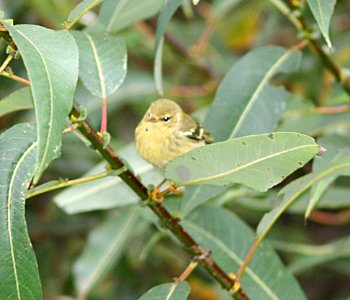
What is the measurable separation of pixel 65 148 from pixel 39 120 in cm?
295

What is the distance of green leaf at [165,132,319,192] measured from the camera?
6.27ft

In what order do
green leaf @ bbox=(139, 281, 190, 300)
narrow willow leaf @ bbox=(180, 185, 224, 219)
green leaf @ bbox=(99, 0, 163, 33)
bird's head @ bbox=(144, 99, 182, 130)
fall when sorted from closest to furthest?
green leaf @ bbox=(139, 281, 190, 300)
narrow willow leaf @ bbox=(180, 185, 224, 219)
green leaf @ bbox=(99, 0, 163, 33)
bird's head @ bbox=(144, 99, 182, 130)

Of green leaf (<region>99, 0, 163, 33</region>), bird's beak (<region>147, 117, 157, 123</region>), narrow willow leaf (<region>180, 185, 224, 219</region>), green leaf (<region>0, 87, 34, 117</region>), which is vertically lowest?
narrow willow leaf (<region>180, 185, 224, 219</region>)

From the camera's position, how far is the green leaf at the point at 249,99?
271 centimetres

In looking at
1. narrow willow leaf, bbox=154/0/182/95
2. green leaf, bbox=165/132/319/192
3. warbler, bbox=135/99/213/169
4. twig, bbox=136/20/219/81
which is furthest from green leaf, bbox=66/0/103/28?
twig, bbox=136/20/219/81

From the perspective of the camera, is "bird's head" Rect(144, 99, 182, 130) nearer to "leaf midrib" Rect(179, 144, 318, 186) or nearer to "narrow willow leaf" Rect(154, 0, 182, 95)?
"narrow willow leaf" Rect(154, 0, 182, 95)

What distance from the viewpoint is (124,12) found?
314 cm

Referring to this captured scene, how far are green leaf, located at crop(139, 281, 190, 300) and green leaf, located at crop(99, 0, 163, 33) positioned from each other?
1000 mm

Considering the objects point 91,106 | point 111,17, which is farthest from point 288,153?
point 91,106

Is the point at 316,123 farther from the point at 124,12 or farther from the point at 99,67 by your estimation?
the point at 99,67

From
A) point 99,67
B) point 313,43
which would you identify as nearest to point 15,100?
point 99,67

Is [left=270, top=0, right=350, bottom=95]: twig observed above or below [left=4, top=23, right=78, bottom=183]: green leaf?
below

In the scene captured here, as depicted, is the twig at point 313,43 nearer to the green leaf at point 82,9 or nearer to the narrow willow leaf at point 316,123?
the narrow willow leaf at point 316,123

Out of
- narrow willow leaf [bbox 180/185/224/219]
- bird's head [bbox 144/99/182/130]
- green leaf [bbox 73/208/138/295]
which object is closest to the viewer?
narrow willow leaf [bbox 180/185/224/219]
